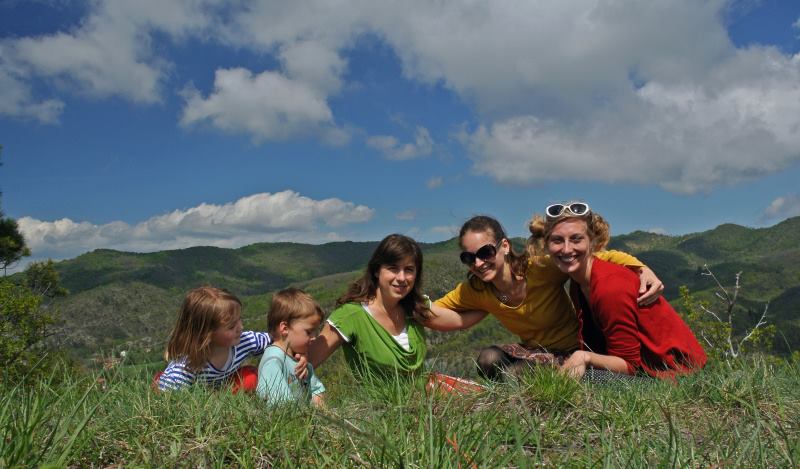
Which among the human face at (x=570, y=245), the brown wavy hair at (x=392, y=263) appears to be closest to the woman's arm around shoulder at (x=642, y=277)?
the human face at (x=570, y=245)

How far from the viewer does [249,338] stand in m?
5.34

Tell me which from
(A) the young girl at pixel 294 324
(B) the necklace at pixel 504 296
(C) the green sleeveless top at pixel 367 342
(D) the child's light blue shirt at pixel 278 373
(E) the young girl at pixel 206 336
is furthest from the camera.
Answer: (B) the necklace at pixel 504 296

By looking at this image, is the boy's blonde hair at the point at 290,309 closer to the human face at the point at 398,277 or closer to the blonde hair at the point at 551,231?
the human face at the point at 398,277

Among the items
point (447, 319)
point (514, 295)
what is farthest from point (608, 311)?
point (447, 319)

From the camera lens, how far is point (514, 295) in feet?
18.9

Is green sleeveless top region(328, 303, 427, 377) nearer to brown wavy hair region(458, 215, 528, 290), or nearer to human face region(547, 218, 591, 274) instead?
brown wavy hair region(458, 215, 528, 290)

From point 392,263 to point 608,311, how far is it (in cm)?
205

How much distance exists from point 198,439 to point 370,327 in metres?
3.29

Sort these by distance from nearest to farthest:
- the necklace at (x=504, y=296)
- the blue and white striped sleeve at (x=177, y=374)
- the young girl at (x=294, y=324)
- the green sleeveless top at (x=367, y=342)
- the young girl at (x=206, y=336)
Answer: the blue and white striped sleeve at (x=177, y=374)
the young girl at (x=206, y=336)
the young girl at (x=294, y=324)
the green sleeveless top at (x=367, y=342)
the necklace at (x=504, y=296)

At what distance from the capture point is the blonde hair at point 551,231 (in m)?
5.27

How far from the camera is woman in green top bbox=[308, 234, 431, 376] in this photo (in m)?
5.46

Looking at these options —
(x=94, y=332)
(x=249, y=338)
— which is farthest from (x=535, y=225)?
(x=94, y=332)

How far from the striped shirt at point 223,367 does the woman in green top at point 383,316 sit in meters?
0.53

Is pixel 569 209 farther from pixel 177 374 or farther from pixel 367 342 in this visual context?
pixel 177 374
